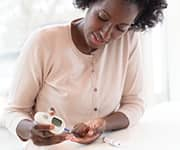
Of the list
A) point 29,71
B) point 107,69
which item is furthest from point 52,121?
point 107,69

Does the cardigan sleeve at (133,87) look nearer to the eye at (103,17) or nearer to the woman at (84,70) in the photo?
the woman at (84,70)

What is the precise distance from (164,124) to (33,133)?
22.7 inches

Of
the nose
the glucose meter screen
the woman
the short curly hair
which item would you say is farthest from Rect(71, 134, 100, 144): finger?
the short curly hair

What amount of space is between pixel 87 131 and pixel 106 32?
33 centimetres

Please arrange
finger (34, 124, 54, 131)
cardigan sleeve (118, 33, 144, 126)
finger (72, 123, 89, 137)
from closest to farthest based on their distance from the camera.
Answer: finger (34, 124, 54, 131) < finger (72, 123, 89, 137) < cardigan sleeve (118, 33, 144, 126)

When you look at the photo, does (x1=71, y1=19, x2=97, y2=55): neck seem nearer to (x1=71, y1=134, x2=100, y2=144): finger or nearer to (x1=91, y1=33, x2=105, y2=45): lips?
(x1=91, y1=33, x2=105, y2=45): lips

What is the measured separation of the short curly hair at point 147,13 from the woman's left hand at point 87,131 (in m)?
0.41

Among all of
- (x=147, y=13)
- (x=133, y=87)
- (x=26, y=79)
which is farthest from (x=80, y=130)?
(x=147, y=13)

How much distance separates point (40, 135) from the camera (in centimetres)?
113

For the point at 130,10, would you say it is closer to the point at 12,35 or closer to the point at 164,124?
the point at 164,124

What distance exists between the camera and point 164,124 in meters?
1.49

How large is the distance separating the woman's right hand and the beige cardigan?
6 cm

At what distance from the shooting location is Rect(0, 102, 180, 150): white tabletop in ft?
4.10

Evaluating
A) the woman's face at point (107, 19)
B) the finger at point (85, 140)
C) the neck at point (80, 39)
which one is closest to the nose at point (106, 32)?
the woman's face at point (107, 19)
